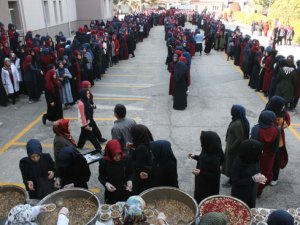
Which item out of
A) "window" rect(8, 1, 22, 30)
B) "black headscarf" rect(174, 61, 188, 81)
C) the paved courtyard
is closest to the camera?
the paved courtyard

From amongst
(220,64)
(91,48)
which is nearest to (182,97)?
(91,48)

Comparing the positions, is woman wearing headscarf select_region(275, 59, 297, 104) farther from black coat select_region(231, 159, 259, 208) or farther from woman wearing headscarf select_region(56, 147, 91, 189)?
woman wearing headscarf select_region(56, 147, 91, 189)

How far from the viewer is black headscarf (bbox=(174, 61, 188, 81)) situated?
29.9ft

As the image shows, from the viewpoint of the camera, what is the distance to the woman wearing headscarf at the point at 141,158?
178 inches

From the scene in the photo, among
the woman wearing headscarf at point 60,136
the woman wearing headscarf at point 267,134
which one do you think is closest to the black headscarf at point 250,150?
the woman wearing headscarf at point 267,134

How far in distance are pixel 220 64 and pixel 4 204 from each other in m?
14.3

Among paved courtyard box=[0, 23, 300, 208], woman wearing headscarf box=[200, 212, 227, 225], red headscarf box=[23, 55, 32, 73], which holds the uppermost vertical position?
red headscarf box=[23, 55, 32, 73]

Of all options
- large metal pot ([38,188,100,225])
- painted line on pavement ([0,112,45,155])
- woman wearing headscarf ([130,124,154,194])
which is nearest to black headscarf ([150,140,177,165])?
woman wearing headscarf ([130,124,154,194])

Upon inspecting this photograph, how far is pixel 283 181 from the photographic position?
5.87 meters

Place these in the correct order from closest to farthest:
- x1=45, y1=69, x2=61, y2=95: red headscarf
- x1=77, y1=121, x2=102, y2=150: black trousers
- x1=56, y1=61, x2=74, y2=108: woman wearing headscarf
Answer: x1=77, y1=121, x2=102, y2=150: black trousers → x1=45, y1=69, x2=61, y2=95: red headscarf → x1=56, y1=61, x2=74, y2=108: woman wearing headscarf

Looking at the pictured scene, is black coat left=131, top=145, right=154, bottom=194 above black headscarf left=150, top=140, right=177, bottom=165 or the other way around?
the other way around

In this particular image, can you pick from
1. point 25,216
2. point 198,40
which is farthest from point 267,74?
point 25,216

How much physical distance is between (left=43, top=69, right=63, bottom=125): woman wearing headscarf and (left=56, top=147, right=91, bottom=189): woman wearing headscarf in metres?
4.06

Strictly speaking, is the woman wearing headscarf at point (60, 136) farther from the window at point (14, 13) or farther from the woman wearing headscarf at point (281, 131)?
the window at point (14, 13)
